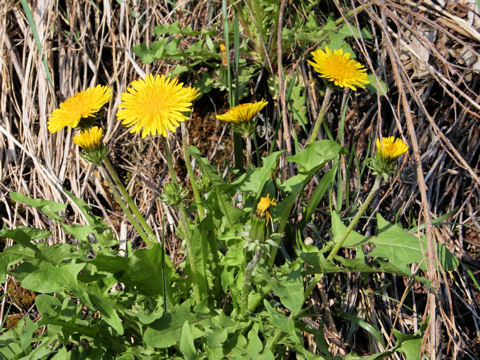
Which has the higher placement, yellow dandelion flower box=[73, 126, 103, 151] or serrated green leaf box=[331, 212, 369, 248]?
yellow dandelion flower box=[73, 126, 103, 151]

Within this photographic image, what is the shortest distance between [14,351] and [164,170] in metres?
1.04

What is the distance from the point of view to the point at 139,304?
1.79m

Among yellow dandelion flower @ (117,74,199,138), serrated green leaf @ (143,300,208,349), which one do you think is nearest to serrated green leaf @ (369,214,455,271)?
serrated green leaf @ (143,300,208,349)

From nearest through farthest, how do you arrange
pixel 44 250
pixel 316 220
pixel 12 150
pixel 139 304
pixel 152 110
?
pixel 152 110 → pixel 44 250 → pixel 139 304 → pixel 316 220 → pixel 12 150

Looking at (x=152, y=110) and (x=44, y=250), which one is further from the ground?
(x=152, y=110)

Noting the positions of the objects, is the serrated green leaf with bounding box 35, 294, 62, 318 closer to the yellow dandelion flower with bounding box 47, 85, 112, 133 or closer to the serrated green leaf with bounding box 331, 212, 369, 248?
the yellow dandelion flower with bounding box 47, 85, 112, 133

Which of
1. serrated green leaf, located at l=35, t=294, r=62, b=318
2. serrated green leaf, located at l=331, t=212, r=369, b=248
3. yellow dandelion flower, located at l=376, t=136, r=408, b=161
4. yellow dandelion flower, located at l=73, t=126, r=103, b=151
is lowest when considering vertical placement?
serrated green leaf, located at l=35, t=294, r=62, b=318

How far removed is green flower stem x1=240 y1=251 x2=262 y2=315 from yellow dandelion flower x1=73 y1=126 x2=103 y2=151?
25.4 inches

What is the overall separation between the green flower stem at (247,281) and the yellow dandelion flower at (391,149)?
502 mm

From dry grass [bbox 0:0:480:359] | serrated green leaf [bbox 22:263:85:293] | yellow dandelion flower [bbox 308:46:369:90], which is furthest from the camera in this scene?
dry grass [bbox 0:0:480:359]

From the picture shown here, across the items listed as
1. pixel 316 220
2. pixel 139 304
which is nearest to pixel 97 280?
pixel 139 304

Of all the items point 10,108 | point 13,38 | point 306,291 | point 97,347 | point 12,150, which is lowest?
point 97,347

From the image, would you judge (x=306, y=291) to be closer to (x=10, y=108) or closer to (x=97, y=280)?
(x=97, y=280)

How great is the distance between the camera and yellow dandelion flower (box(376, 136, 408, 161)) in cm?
142
